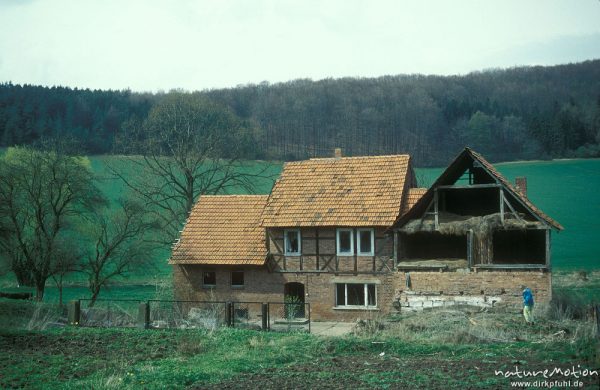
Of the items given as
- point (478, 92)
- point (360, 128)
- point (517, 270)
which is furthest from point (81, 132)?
point (517, 270)

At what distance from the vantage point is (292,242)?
107 feet

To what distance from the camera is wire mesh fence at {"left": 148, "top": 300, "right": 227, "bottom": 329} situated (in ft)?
85.8

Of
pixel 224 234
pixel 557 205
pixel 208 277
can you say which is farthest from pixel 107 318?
pixel 557 205

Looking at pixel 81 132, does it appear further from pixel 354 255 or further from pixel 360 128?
pixel 354 255

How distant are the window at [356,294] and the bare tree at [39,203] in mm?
16635

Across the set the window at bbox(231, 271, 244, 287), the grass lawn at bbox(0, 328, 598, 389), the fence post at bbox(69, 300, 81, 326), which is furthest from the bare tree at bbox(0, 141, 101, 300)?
the grass lawn at bbox(0, 328, 598, 389)

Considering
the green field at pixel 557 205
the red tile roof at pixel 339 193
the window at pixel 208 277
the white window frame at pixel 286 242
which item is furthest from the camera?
the green field at pixel 557 205

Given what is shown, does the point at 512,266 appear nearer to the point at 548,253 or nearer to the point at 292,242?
the point at 548,253

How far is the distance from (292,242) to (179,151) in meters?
12.3

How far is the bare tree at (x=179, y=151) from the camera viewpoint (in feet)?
136

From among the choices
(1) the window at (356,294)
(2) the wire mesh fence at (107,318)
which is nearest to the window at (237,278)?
(1) the window at (356,294)

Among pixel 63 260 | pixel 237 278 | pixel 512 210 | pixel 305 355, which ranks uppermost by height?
pixel 512 210

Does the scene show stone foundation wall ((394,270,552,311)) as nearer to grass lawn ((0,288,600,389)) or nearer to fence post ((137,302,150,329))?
grass lawn ((0,288,600,389))

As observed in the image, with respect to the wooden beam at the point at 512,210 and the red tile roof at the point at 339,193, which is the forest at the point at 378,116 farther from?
the wooden beam at the point at 512,210
